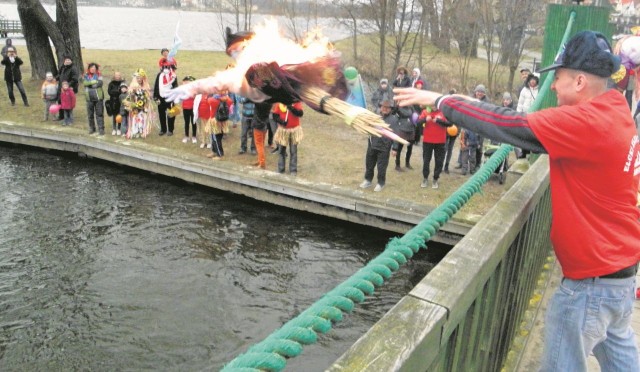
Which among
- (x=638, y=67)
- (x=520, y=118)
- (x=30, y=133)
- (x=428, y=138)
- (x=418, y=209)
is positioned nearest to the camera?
(x=520, y=118)

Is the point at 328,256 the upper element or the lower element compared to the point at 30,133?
lower

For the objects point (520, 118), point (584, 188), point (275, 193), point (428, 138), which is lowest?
point (275, 193)

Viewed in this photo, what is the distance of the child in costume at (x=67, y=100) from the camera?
46.0ft

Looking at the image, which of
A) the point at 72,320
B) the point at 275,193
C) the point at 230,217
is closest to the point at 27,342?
the point at 72,320

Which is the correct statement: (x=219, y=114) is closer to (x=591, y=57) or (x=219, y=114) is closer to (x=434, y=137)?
(x=434, y=137)

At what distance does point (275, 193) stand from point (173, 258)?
2.70m

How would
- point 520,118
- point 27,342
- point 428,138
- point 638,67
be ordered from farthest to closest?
point 428,138 < point 27,342 < point 638,67 < point 520,118

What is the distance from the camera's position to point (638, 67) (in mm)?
4965

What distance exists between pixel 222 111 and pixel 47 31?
1088cm

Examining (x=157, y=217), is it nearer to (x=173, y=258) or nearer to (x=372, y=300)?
(x=173, y=258)

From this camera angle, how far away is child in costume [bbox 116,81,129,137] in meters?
13.0

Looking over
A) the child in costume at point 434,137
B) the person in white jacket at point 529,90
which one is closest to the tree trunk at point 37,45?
→ the child in costume at point 434,137

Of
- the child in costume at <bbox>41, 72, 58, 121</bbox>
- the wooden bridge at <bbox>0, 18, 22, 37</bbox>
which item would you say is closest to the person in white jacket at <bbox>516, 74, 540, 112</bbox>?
the child in costume at <bbox>41, 72, 58, 121</bbox>

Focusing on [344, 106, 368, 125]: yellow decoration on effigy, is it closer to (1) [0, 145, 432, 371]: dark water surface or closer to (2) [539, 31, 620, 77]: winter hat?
(2) [539, 31, 620, 77]: winter hat
